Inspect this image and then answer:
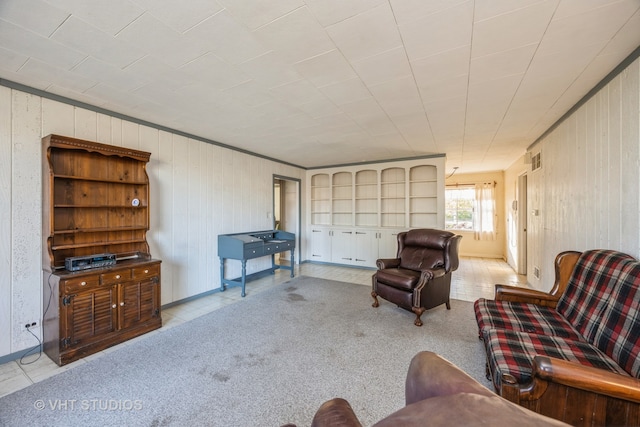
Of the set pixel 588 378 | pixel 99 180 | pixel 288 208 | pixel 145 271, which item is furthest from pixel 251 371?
pixel 288 208

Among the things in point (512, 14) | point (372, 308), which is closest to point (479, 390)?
point (512, 14)

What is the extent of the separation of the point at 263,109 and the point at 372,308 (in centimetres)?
285

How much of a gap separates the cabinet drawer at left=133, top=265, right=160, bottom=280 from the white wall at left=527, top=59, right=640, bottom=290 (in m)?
4.20

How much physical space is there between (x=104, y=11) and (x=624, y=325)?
345 cm

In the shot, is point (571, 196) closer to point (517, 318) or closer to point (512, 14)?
point (517, 318)

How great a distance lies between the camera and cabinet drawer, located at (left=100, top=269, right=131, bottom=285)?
7.93 ft

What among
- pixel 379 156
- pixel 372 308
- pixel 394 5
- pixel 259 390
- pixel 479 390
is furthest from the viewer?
pixel 379 156

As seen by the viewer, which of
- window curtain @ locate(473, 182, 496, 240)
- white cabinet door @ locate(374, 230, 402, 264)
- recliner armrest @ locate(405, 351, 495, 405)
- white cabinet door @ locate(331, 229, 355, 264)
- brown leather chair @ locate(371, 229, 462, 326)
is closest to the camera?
recliner armrest @ locate(405, 351, 495, 405)

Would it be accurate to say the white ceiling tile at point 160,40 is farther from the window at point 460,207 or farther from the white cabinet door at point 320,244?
the window at point 460,207

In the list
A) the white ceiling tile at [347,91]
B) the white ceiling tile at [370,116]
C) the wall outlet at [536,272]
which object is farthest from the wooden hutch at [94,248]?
the wall outlet at [536,272]

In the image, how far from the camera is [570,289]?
6.73 ft

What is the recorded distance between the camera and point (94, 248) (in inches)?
107

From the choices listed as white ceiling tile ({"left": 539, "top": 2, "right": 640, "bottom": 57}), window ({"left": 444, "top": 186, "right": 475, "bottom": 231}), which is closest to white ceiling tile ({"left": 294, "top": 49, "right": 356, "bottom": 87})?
white ceiling tile ({"left": 539, "top": 2, "right": 640, "bottom": 57})

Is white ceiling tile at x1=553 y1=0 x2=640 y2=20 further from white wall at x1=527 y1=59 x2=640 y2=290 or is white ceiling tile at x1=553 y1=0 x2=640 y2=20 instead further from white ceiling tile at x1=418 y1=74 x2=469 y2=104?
white ceiling tile at x1=418 y1=74 x2=469 y2=104
